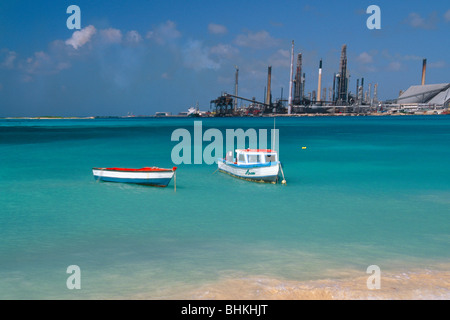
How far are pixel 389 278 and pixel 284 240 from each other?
5488mm

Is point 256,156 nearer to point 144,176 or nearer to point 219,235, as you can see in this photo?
point 144,176

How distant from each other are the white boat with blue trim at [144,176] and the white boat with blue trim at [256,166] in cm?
646

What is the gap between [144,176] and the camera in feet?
98.4


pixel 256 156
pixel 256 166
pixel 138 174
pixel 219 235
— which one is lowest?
pixel 219 235

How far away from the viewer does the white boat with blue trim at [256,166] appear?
31.4m

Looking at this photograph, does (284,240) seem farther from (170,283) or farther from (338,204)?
(338,204)

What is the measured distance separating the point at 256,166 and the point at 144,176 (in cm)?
911

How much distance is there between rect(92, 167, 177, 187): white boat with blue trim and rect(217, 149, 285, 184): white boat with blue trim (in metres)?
6.46

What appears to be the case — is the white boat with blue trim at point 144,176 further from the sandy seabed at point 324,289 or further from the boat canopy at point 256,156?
the sandy seabed at point 324,289

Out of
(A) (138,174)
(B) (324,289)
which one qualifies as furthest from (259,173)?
(B) (324,289)

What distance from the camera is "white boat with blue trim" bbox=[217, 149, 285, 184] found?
3135cm

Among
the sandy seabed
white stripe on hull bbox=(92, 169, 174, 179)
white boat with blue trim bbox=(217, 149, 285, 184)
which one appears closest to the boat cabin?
white boat with blue trim bbox=(217, 149, 285, 184)

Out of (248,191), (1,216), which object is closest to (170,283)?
(1,216)

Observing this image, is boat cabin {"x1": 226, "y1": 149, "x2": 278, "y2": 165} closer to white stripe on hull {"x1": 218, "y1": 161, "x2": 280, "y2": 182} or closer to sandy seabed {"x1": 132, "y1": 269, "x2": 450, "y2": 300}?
white stripe on hull {"x1": 218, "y1": 161, "x2": 280, "y2": 182}
